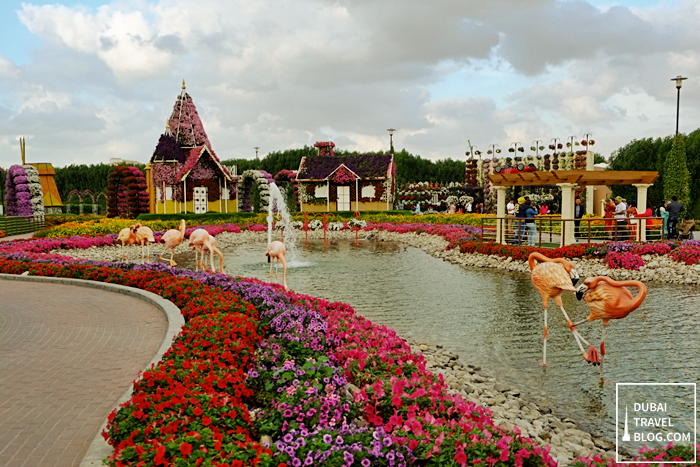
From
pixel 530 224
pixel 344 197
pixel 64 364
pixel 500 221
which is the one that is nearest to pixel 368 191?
pixel 344 197

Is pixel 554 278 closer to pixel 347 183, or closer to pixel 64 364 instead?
pixel 64 364

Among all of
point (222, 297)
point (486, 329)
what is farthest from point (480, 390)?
point (222, 297)

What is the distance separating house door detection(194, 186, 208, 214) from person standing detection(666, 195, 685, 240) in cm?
3027

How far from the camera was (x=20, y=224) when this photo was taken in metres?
31.0

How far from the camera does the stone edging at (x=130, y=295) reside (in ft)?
13.8

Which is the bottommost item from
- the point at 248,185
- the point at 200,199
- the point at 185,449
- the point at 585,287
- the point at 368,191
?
the point at 185,449

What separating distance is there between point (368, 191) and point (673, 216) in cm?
2730

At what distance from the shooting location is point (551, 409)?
6332 mm

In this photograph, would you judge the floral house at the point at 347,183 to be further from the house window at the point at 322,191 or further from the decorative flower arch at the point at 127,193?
the decorative flower arch at the point at 127,193

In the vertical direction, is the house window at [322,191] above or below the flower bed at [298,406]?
above

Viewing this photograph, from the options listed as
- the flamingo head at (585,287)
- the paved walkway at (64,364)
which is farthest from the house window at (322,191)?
the flamingo head at (585,287)

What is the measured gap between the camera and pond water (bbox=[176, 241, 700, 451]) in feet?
21.9

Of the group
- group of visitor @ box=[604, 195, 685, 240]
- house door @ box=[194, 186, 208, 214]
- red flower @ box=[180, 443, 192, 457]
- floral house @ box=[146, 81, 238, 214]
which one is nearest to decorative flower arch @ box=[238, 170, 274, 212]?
floral house @ box=[146, 81, 238, 214]

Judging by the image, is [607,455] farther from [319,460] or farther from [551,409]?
[319,460]
